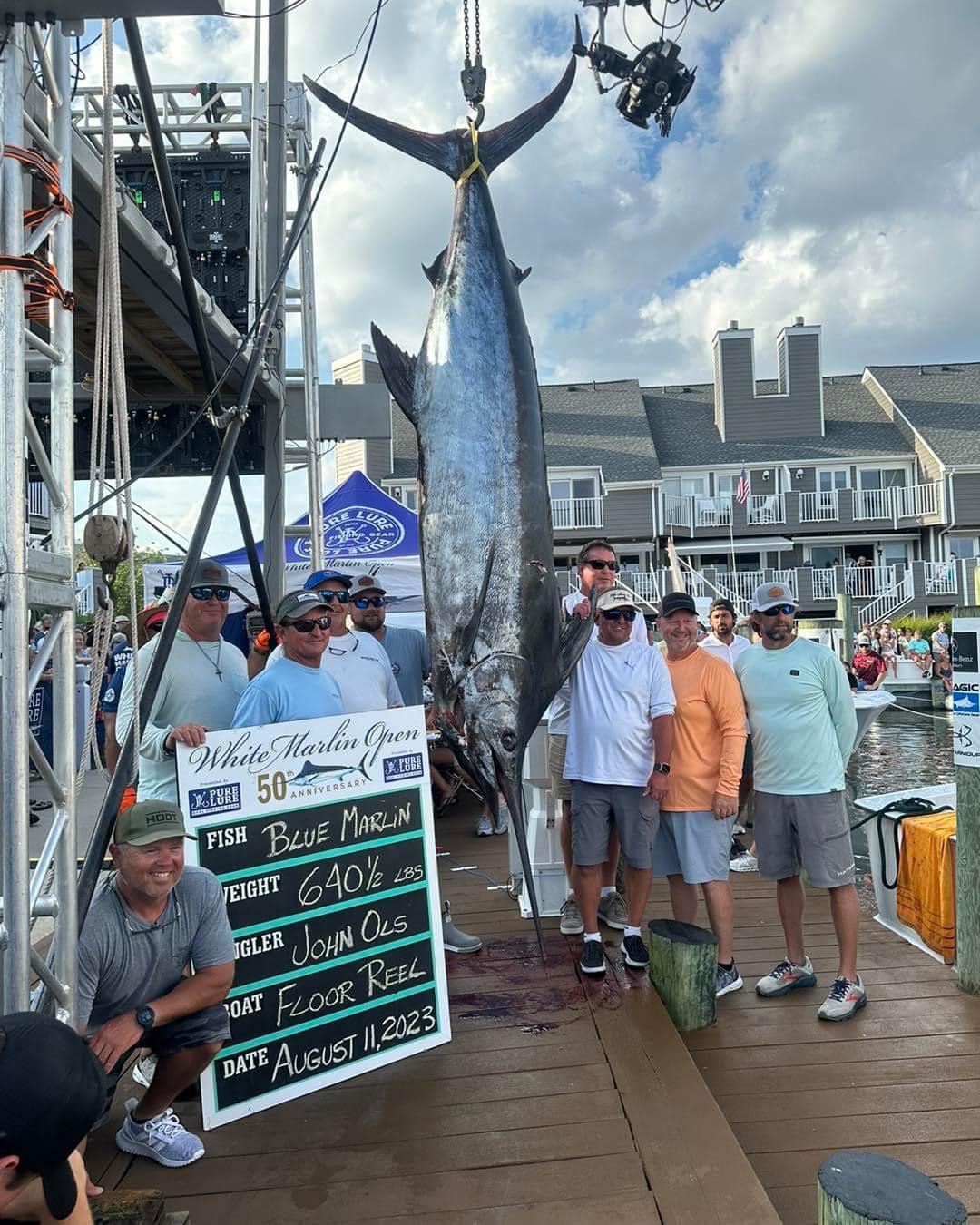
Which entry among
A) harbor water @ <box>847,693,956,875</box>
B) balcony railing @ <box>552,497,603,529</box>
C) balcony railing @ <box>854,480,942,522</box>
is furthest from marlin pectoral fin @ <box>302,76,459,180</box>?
balcony railing @ <box>854,480,942,522</box>

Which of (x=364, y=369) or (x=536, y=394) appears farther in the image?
(x=364, y=369)

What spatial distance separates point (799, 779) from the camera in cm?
297

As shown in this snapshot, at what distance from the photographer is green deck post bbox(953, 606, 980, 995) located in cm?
298

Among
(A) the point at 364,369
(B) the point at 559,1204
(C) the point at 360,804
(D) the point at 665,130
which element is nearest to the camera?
(B) the point at 559,1204

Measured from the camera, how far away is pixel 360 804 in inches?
98.0

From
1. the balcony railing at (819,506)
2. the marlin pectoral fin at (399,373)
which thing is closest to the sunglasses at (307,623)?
the marlin pectoral fin at (399,373)

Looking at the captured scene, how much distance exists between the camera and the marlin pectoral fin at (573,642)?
265 cm

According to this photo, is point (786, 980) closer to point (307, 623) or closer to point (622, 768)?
point (622, 768)

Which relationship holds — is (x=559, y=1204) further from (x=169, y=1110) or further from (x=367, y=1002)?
(x=169, y=1110)

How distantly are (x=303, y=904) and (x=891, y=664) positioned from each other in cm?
1505

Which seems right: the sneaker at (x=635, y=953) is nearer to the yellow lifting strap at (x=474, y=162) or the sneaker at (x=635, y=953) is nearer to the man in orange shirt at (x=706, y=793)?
the man in orange shirt at (x=706, y=793)

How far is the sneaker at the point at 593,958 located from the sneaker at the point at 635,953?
0.33ft

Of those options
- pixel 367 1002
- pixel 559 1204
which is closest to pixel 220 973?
pixel 367 1002

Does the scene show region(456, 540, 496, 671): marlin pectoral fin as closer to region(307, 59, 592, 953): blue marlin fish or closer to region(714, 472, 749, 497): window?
region(307, 59, 592, 953): blue marlin fish
